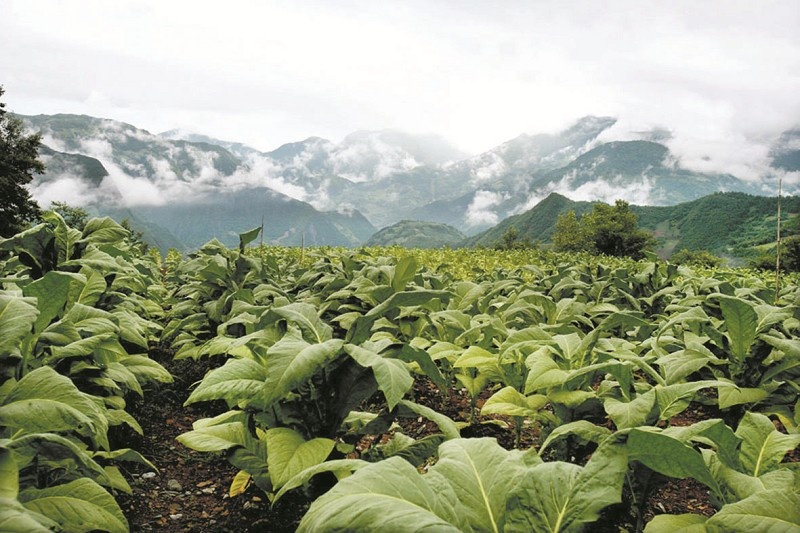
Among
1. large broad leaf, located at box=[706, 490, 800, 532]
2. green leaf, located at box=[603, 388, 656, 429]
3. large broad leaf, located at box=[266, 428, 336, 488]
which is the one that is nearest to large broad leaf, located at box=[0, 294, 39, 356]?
large broad leaf, located at box=[266, 428, 336, 488]

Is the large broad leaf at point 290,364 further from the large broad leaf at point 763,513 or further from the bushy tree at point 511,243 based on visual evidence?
the bushy tree at point 511,243

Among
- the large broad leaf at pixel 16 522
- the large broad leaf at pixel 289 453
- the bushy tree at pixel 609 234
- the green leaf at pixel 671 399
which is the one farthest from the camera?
the bushy tree at pixel 609 234

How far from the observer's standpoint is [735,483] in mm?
1821

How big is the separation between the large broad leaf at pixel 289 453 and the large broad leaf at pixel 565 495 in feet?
3.17

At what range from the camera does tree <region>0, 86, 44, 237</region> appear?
2893 centimetres

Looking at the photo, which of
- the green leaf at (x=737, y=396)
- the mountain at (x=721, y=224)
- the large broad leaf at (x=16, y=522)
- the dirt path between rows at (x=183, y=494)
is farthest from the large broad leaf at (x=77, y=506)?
the mountain at (x=721, y=224)

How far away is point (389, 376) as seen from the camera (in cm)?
189

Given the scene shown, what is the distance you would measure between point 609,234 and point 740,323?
73.0m

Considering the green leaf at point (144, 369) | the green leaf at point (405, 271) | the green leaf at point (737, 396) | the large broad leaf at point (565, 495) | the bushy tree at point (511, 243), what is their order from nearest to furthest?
1. the large broad leaf at point (565, 495)
2. the green leaf at point (737, 396)
3. the green leaf at point (144, 369)
4. the green leaf at point (405, 271)
5. the bushy tree at point (511, 243)

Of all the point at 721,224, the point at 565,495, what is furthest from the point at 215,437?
the point at 721,224

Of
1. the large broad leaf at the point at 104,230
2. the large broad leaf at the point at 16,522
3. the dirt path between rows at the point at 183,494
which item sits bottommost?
the dirt path between rows at the point at 183,494

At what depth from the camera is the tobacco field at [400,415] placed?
1479 mm

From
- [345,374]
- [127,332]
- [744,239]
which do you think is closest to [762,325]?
[345,374]

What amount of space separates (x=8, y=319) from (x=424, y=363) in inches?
69.9
